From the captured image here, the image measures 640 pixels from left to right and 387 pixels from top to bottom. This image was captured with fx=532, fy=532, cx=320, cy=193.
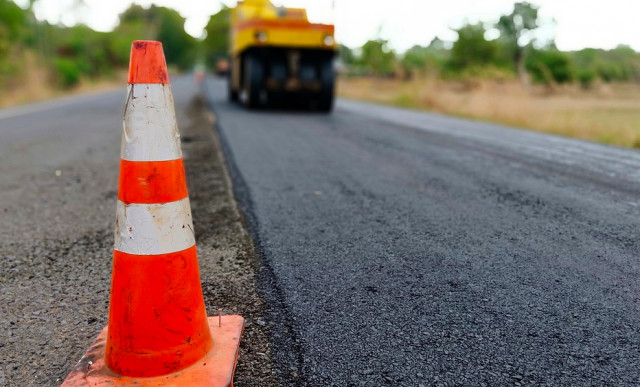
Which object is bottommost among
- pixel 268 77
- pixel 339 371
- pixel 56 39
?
pixel 339 371

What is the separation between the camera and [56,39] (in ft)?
127

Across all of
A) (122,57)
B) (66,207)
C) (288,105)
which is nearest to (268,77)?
(288,105)

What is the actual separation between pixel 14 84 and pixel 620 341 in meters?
24.0

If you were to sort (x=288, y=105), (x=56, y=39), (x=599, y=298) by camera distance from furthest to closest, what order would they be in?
(x=56, y=39) < (x=288, y=105) < (x=599, y=298)

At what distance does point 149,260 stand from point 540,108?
45.5ft

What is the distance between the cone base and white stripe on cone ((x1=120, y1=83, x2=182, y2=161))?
0.65 m

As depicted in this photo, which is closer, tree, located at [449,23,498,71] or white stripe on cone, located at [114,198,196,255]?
white stripe on cone, located at [114,198,196,255]

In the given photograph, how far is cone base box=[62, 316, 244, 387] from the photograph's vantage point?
5.25 ft

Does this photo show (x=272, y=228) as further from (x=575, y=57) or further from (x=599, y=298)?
(x=575, y=57)

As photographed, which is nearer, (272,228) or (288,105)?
(272,228)

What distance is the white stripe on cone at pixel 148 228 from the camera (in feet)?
5.45

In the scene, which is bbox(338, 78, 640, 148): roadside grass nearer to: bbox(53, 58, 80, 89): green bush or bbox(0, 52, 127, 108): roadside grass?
bbox(0, 52, 127, 108): roadside grass

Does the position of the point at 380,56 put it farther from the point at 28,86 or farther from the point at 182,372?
the point at 182,372

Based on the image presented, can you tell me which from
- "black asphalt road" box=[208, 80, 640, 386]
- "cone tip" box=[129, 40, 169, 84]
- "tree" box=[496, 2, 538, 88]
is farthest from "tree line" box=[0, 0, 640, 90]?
"cone tip" box=[129, 40, 169, 84]
